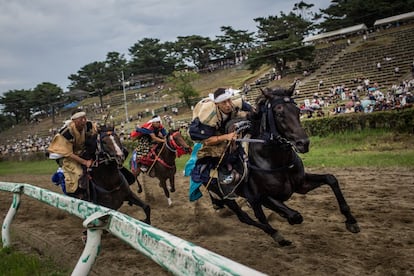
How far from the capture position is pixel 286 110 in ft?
15.3

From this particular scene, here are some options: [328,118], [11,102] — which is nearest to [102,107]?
[11,102]

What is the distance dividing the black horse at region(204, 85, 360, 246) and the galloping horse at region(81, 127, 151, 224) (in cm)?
236

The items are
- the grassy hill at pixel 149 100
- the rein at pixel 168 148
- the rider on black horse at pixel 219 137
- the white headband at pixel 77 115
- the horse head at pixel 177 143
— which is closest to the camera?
the rider on black horse at pixel 219 137

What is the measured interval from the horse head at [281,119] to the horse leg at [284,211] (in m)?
0.83

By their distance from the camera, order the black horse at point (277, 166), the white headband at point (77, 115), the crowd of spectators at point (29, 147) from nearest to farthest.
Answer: the black horse at point (277, 166), the white headband at point (77, 115), the crowd of spectators at point (29, 147)

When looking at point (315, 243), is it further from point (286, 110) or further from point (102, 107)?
point (102, 107)

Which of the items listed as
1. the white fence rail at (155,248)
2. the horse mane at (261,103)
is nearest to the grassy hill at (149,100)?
the horse mane at (261,103)

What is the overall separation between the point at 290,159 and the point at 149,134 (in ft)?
19.6

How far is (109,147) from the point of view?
252 inches

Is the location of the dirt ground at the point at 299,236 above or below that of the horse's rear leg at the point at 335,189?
below

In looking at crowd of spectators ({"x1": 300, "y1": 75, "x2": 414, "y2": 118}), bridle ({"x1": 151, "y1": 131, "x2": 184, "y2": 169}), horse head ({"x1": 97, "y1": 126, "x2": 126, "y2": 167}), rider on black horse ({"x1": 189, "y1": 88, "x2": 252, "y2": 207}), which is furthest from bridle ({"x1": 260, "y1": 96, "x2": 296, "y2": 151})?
crowd of spectators ({"x1": 300, "y1": 75, "x2": 414, "y2": 118})

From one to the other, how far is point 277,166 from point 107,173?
3.24 metres

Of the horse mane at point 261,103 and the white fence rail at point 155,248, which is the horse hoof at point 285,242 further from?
the white fence rail at point 155,248

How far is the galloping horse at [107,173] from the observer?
6.46 metres
